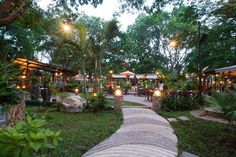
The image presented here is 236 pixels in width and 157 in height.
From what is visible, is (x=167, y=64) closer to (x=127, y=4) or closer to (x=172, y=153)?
(x=127, y=4)

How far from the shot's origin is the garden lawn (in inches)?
277

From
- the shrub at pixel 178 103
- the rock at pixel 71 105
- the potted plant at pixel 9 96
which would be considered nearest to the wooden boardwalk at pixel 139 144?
the potted plant at pixel 9 96

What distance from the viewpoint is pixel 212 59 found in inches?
1206

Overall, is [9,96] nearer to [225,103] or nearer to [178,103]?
[225,103]

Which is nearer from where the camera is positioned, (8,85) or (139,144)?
(8,85)

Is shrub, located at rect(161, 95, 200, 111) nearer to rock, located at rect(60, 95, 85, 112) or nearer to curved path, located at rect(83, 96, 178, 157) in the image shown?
rock, located at rect(60, 95, 85, 112)

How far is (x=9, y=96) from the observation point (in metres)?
6.59

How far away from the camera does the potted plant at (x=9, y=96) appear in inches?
242

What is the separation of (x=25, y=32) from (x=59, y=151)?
2067 cm

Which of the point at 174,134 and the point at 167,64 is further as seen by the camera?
the point at 167,64

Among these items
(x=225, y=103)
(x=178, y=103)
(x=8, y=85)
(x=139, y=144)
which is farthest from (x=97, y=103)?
(x=8, y=85)

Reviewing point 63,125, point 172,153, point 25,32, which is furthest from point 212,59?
point 172,153

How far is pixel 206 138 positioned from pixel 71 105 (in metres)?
7.57

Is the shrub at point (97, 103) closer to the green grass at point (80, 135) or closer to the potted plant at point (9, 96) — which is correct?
Answer: the green grass at point (80, 135)
